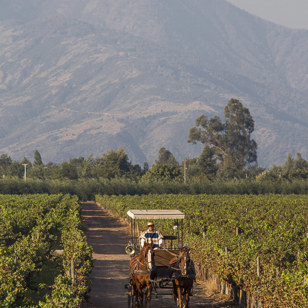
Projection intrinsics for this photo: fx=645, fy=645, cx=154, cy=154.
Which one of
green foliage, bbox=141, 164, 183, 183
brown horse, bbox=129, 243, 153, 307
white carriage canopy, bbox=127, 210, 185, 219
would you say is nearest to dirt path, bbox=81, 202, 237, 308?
brown horse, bbox=129, 243, 153, 307

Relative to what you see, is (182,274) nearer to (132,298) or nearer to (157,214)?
(132,298)

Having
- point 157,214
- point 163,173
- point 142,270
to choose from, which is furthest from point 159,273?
point 163,173

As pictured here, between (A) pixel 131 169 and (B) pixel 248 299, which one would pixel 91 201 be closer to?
(A) pixel 131 169

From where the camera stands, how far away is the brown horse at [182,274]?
17.4 meters

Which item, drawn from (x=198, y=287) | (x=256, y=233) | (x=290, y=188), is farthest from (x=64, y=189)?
(x=198, y=287)

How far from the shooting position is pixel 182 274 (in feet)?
56.9

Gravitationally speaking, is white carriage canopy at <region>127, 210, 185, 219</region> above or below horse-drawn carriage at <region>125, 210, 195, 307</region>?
above

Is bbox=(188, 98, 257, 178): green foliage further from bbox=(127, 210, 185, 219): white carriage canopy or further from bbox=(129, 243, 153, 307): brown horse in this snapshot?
bbox=(129, 243, 153, 307): brown horse

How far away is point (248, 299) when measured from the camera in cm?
1969

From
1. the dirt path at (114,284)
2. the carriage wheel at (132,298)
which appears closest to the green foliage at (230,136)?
the dirt path at (114,284)

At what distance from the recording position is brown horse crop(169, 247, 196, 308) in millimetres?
17375

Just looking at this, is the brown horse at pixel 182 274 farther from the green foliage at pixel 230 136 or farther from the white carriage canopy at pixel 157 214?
the green foliage at pixel 230 136

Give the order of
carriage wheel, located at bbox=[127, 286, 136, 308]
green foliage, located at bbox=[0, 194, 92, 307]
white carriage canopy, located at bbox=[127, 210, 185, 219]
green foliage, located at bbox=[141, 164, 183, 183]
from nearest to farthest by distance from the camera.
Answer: green foliage, located at bbox=[0, 194, 92, 307] → carriage wheel, located at bbox=[127, 286, 136, 308] → white carriage canopy, located at bbox=[127, 210, 185, 219] → green foliage, located at bbox=[141, 164, 183, 183]

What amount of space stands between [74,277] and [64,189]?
88.8m
